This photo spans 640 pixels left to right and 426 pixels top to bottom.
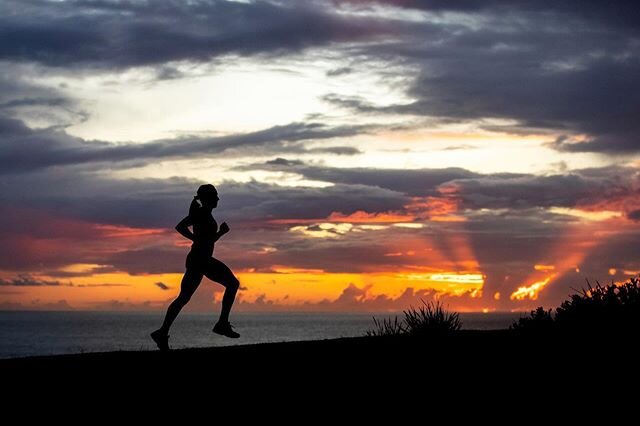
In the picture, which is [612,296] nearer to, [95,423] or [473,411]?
[473,411]

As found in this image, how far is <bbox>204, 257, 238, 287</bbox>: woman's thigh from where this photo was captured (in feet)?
45.7

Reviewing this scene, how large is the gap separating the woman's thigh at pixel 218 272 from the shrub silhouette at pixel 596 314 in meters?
5.13

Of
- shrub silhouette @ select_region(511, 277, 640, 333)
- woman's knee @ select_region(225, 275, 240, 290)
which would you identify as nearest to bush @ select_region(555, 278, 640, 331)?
shrub silhouette @ select_region(511, 277, 640, 333)

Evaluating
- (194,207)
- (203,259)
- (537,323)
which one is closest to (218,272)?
(203,259)

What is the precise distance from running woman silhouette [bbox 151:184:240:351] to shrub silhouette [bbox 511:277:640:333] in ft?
16.7

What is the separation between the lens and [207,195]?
14.0 m

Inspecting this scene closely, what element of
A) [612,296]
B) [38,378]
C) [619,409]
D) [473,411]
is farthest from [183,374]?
[612,296]

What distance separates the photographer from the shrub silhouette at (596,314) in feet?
46.3

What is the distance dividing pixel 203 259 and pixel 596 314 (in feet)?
20.9

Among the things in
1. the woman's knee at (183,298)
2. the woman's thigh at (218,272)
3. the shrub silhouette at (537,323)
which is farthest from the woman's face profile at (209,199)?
the shrub silhouette at (537,323)

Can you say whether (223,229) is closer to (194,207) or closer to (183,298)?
(194,207)

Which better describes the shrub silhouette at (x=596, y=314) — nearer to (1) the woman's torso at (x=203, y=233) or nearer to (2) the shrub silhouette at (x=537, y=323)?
(2) the shrub silhouette at (x=537, y=323)

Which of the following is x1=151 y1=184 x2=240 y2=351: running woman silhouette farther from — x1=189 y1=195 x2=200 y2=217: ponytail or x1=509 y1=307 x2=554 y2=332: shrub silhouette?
x1=509 y1=307 x2=554 y2=332: shrub silhouette

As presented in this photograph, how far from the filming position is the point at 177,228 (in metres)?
13.9
